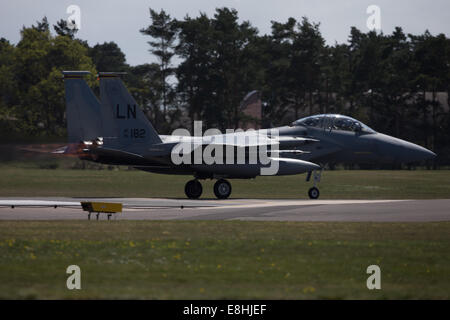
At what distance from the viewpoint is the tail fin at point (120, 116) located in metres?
26.9

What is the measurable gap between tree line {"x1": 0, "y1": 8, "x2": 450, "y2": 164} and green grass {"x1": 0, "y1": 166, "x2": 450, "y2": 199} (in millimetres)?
26152

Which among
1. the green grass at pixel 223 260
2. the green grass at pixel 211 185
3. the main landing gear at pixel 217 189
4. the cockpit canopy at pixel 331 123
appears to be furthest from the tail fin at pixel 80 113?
the green grass at pixel 223 260

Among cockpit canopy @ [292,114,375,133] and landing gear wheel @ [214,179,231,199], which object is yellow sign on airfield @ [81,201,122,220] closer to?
landing gear wheel @ [214,179,231,199]

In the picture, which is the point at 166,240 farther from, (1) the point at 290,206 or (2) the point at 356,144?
(2) the point at 356,144

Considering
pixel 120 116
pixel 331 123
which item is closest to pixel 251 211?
pixel 120 116

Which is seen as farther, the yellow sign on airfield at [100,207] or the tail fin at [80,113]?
the tail fin at [80,113]

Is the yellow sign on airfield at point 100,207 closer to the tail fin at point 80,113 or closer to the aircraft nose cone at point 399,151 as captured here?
the tail fin at point 80,113

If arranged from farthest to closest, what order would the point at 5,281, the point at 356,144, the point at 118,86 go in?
the point at 356,144, the point at 118,86, the point at 5,281

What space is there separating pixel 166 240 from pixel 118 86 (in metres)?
13.6

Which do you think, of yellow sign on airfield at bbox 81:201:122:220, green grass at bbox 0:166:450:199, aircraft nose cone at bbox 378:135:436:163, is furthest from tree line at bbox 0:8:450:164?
yellow sign on airfield at bbox 81:201:122:220

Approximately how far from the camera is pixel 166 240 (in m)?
14.5

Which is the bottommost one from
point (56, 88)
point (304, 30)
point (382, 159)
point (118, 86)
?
point (382, 159)

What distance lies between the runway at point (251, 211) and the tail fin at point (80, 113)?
6.52 meters
